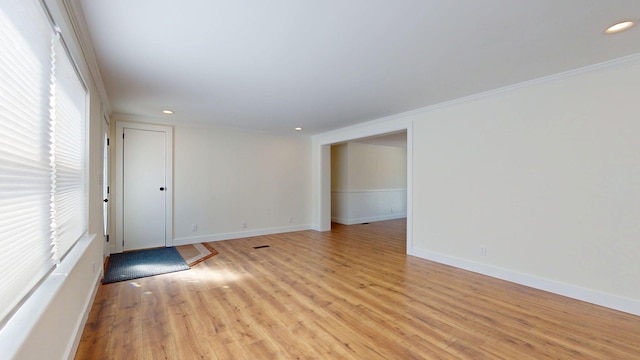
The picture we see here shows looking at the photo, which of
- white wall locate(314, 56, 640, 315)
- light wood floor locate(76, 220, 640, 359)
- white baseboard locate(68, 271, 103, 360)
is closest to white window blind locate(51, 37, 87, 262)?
white baseboard locate(68, 271, 103, 360)

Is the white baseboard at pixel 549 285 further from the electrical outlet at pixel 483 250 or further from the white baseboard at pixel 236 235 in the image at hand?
the white baseboard at pixel 236 235

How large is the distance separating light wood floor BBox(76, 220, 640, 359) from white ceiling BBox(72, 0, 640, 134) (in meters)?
2.30

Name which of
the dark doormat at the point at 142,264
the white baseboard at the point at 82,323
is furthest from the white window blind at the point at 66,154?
the dark doormat at the point at 142,264

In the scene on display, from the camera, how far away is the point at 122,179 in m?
4.71

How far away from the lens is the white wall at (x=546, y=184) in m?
2.63

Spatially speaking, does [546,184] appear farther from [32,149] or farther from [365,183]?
[365,183]

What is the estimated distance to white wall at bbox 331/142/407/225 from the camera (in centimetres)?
773

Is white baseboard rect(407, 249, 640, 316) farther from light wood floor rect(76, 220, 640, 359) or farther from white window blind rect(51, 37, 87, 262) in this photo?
white window blind rect(51, 37, 87, 262)

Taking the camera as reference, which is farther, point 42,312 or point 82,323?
point 82,323

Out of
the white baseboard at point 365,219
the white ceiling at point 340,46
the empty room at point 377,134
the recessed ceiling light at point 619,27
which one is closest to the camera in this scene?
the empty room at point 377,134

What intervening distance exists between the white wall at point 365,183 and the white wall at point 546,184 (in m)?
3.53

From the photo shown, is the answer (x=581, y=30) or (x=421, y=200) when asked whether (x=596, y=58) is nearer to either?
(x=581, y=30)

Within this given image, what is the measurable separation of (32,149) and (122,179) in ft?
12.7

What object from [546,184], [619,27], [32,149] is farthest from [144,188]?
[619,27]
